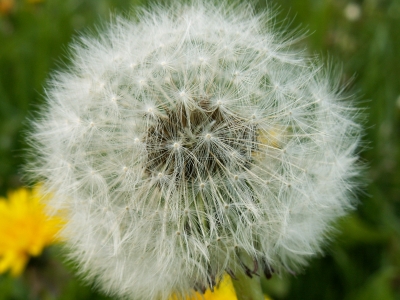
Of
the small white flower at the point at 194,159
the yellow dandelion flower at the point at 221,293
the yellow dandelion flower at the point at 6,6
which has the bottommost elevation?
the yellow dandelion flower at the point at 221,293

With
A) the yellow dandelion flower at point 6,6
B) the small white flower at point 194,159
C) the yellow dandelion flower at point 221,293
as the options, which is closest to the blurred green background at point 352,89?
the yellow dandelion flower at point 6,6

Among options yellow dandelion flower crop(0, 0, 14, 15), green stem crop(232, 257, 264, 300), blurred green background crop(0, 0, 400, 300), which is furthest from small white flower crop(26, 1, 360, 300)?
yellow dandelion flower crop(0, 0, 14, 15)

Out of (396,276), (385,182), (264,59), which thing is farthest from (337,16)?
(264,59)

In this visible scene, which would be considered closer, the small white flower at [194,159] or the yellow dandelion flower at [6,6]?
the small white flower at [194,159]

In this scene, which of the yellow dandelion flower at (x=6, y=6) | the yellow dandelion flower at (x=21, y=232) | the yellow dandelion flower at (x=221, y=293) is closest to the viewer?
the yellow dandelion flower at (x=221, y=293)

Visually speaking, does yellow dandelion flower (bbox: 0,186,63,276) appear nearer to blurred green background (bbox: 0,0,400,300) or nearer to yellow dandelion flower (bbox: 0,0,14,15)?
blurred green background (bbox: 0,0,400,300)

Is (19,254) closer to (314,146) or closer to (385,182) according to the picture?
(314,146)

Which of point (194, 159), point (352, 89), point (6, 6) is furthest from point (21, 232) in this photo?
point (6, 6)

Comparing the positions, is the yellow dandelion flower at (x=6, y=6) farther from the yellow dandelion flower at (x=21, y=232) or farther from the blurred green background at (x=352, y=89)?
the yellow dandelion flower at (x=21, y=232)
